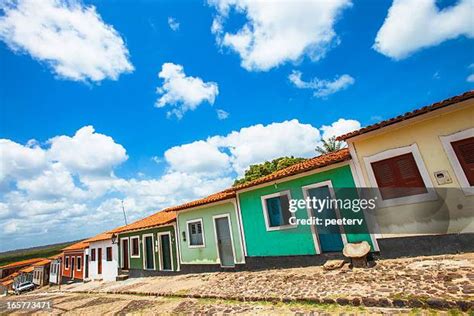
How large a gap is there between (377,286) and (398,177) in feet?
11.4

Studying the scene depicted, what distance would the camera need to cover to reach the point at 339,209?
8.66 metres

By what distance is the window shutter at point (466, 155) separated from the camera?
21.1 ft

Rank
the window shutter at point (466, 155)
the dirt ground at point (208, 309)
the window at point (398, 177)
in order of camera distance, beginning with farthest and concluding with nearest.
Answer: the window at point (398, 177) → the window shutter at point (466, 155) → the dirt ground at point (208, 309)

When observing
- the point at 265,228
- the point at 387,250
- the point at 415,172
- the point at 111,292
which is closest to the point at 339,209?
the point at 387,250

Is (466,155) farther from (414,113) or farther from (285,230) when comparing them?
(285,230)

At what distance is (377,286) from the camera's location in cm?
567

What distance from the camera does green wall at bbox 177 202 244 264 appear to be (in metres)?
11.8

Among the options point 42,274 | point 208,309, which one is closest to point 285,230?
point 208,309

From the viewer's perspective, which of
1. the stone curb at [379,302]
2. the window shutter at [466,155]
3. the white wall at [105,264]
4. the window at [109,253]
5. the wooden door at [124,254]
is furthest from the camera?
the window at [109,253]

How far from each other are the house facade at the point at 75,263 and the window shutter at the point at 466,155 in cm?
3014

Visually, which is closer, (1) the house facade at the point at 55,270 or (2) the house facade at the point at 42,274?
(1) the house facade at the point at 55,270

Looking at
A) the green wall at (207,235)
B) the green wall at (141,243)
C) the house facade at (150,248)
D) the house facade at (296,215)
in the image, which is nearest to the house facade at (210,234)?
the green wall at (207,235)

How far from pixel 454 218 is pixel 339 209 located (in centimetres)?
306

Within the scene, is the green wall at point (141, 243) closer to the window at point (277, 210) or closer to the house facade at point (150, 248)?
the house facade at point (150, 248)
